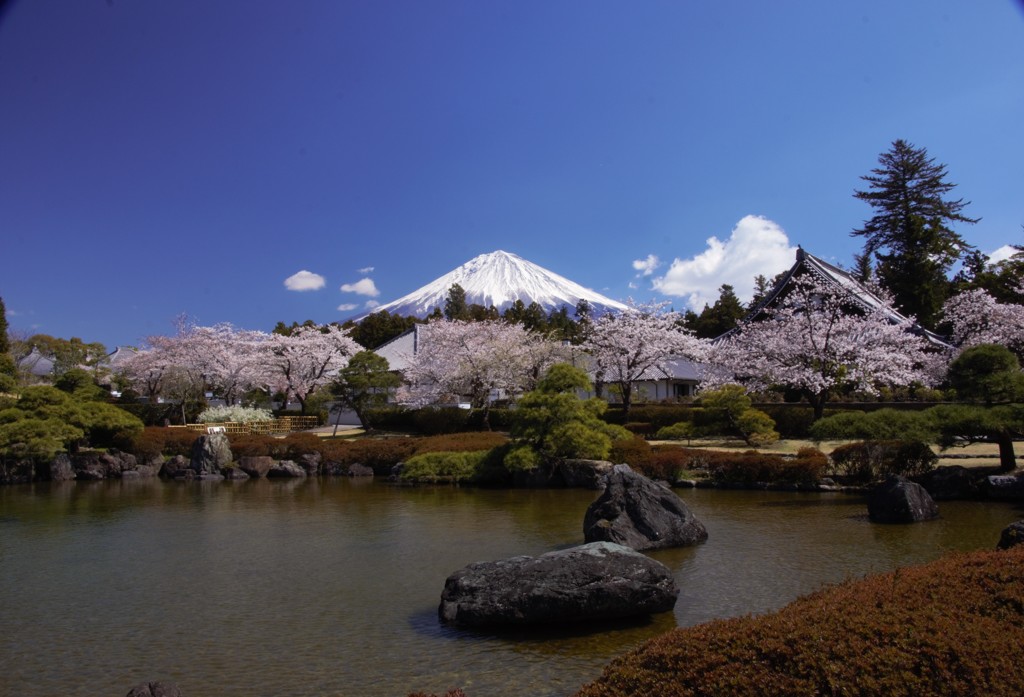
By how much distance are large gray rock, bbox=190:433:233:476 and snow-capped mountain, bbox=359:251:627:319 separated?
76.5m

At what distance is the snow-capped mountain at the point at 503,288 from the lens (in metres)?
104

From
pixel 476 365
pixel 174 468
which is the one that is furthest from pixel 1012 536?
pixel 476 365

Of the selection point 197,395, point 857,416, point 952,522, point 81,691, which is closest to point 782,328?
point 857,416

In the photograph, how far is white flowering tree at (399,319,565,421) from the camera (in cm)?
3216

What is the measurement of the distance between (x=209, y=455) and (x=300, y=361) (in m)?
15.7

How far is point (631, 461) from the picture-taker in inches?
715

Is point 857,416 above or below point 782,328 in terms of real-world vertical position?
below

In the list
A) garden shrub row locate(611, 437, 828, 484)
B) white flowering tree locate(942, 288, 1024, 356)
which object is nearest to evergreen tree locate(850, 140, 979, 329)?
white flowering tree locate(942, 288, 1024, 356)

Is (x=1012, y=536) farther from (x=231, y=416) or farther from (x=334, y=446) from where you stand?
(x=231, y=416)

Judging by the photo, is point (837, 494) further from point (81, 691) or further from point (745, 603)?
point (81, 691)

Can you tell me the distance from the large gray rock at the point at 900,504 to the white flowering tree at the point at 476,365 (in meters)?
21.4

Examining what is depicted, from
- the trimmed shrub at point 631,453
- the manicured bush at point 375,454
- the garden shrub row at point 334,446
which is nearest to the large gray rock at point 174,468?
the garden shrub row at point 334,446

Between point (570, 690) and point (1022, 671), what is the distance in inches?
125

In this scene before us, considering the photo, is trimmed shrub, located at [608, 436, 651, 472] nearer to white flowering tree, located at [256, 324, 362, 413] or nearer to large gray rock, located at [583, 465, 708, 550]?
large gray rock, located at [583, 465, 708, 550]
